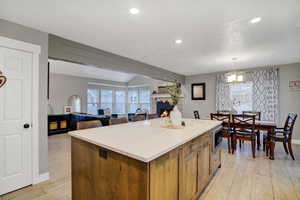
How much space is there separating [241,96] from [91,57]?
536cm

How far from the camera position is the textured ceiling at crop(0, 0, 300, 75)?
1909 mm

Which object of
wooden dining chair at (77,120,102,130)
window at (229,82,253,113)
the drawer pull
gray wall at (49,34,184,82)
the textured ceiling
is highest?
the textured ceiling

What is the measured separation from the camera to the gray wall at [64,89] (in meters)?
6.82

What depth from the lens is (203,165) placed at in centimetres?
210

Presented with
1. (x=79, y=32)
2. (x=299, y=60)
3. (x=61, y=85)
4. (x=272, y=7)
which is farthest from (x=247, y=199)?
(x=61, y=85)

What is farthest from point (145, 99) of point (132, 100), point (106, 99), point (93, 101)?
point (93, 101)

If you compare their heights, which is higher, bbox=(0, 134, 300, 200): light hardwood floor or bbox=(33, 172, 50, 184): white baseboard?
bbox=(33, 172, 50, 184): white baseboard

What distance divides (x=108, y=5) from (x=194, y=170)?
91.3 inches

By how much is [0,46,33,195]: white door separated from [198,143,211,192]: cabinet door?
2603 mm

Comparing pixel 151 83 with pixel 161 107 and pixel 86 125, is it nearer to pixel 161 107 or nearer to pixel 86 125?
pixel 161 107

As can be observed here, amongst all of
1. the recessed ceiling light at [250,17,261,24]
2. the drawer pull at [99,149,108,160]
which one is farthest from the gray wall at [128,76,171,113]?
the drawer pull at [99,149,108,160]

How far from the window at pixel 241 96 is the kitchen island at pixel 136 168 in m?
4.60

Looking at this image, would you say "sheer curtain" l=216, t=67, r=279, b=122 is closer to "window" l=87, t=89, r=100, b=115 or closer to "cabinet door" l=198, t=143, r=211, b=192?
"cabinet door" l=198, t=143, r=211, b=192

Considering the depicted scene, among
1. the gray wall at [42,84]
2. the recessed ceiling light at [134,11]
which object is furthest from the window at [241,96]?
the gray wall at [42,84]
